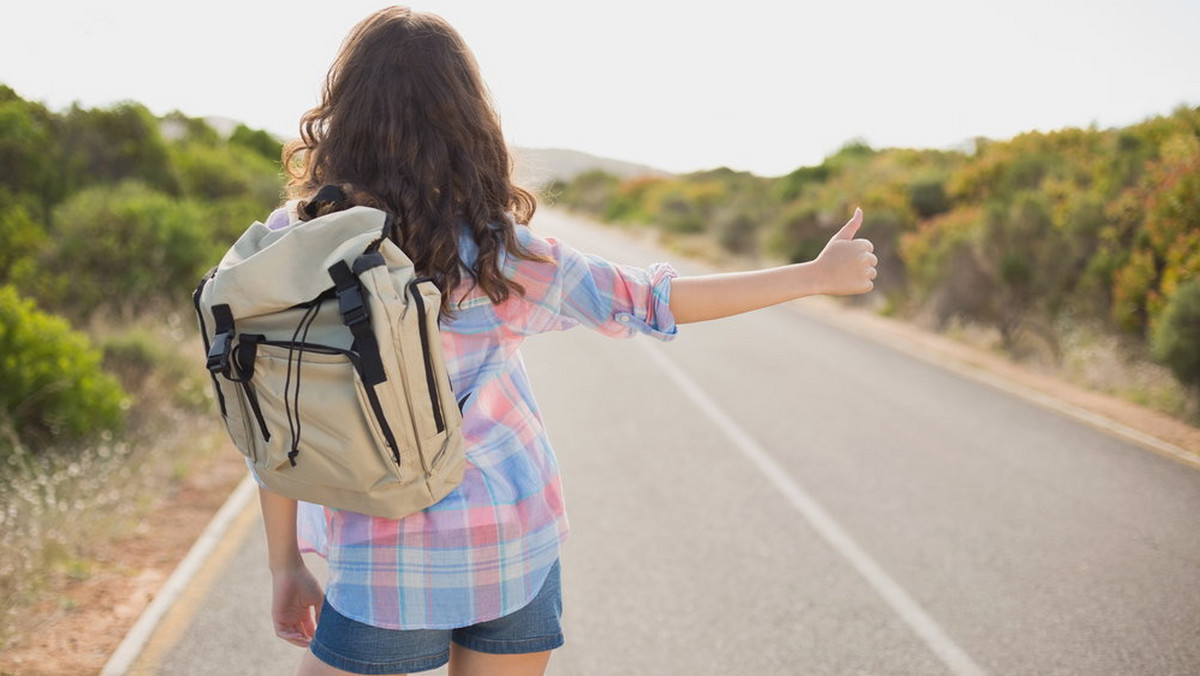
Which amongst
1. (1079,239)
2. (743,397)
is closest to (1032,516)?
(743,397)

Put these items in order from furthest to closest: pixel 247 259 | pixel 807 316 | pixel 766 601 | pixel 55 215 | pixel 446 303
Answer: pixel 807 316 → pixel 55 215 → pixel 766 601 → pixel 446 303 → pixel 247 259

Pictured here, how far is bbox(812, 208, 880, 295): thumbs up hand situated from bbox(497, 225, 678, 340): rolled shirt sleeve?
28 cm

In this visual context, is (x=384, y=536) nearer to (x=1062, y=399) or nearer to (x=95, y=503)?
(x=95, y=503)

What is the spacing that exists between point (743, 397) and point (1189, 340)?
3.98 meters

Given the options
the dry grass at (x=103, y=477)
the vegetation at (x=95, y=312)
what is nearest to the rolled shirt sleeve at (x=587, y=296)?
the vegetation at (x=95, y=312)

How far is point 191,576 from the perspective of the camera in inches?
182

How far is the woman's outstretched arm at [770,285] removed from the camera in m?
1.70

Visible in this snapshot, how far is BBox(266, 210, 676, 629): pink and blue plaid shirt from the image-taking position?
1.59m

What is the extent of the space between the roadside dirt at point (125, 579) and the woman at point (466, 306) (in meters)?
2.72

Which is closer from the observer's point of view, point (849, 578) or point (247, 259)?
point (247, 259)

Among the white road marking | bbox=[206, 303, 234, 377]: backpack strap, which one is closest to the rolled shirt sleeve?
bbox=[206, 303, 234, 377]: backpack strap

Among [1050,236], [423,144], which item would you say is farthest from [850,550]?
[1050,236]

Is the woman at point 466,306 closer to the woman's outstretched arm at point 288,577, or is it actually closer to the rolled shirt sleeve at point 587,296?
the rolled shirt sleeve at point 587,296

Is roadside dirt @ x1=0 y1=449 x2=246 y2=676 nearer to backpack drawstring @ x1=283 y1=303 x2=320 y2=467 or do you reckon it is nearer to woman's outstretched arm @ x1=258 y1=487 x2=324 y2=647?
woman's outstretched arm @ x1=258 y1=487 x2=324 y2=647
